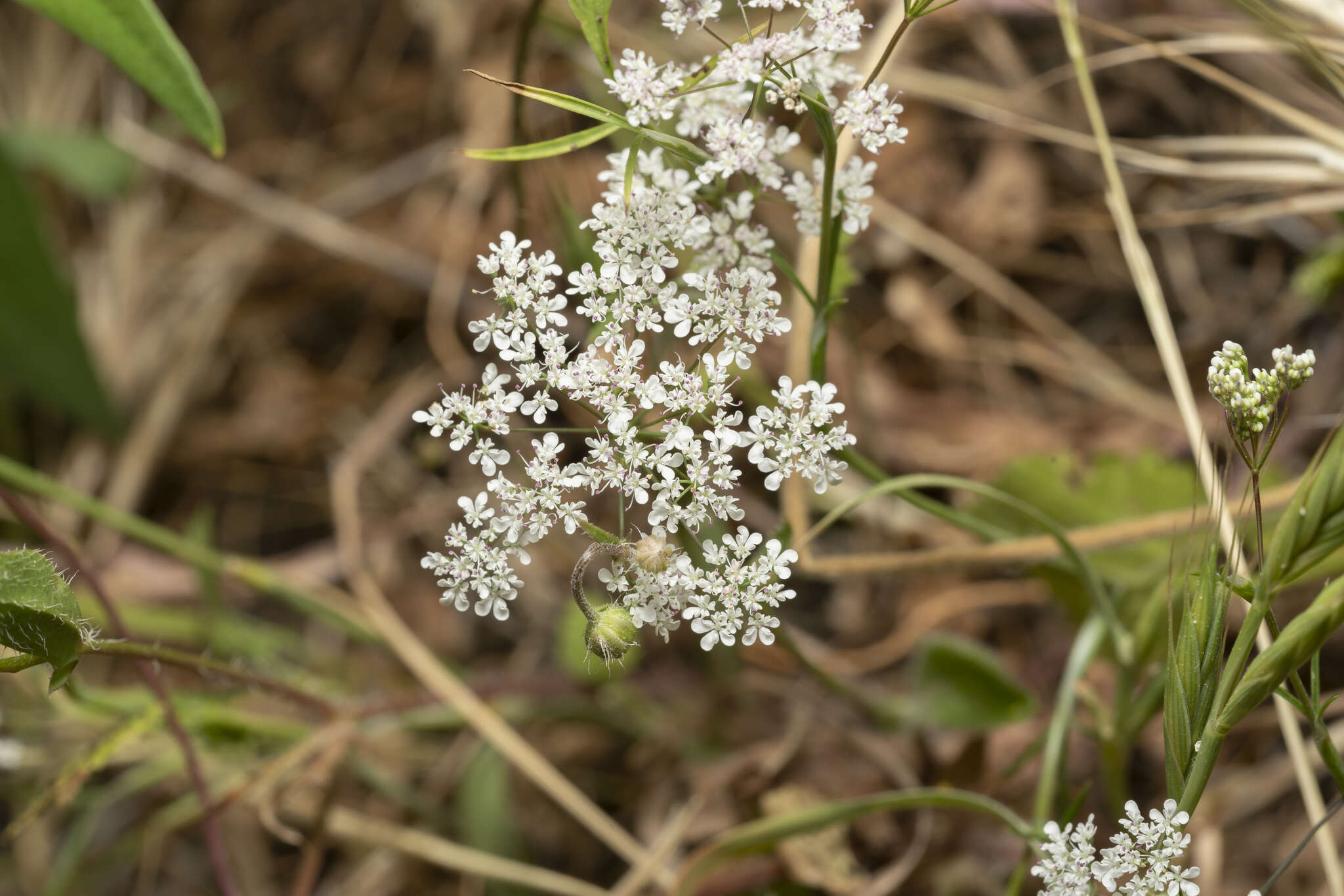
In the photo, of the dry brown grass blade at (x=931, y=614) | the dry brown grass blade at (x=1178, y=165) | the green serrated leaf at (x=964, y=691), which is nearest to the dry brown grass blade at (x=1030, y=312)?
the dry brown grass blade at (x=1178, y=165)

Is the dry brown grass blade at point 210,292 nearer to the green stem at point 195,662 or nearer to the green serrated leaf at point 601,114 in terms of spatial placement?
the green stem at point 195,662

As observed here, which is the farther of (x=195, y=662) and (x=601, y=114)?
(x=195, y=662)

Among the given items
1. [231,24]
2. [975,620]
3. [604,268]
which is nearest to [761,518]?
[975,620]

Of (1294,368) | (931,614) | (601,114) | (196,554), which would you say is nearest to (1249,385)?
(1294,368)

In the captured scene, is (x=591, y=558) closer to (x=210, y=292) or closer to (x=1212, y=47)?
(x=1212, y=47)

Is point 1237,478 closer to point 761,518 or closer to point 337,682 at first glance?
point 761,518

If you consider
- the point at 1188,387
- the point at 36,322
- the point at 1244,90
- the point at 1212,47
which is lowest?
the point at 1188,387
